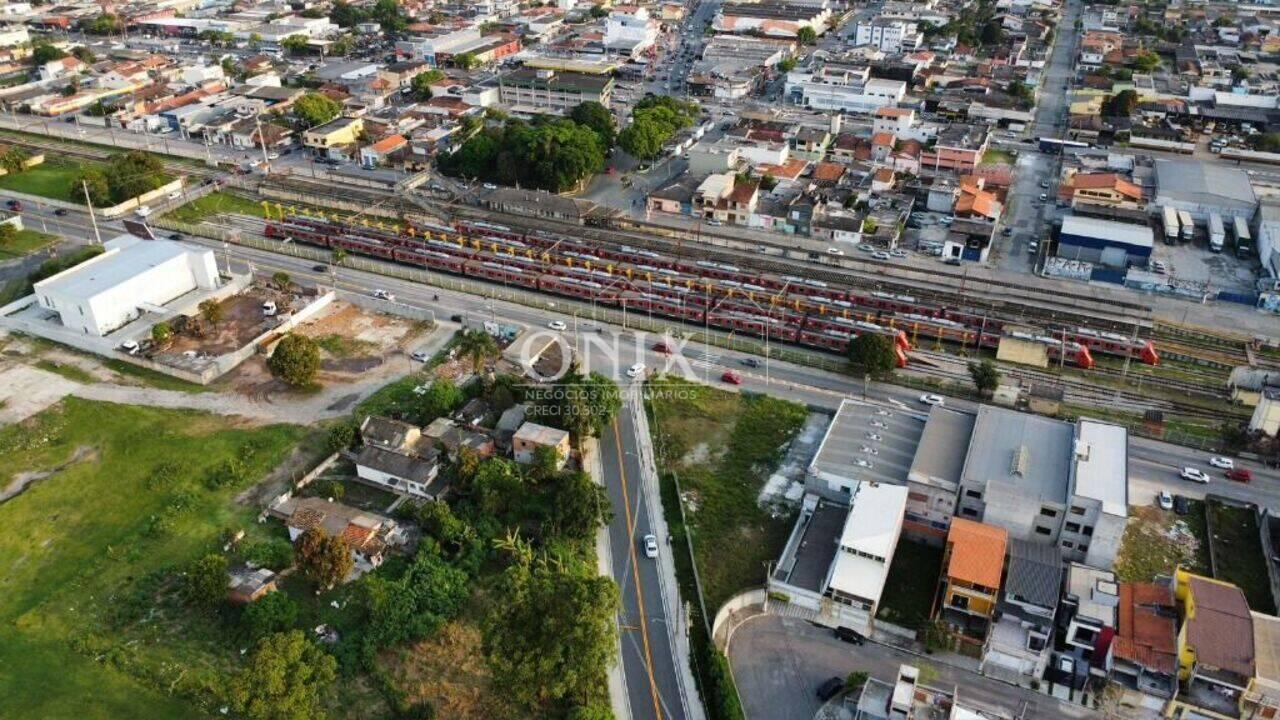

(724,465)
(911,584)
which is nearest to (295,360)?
(724,465)

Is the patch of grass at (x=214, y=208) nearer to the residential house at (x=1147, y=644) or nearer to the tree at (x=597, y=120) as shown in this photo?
the tree at (x=597, y=120)

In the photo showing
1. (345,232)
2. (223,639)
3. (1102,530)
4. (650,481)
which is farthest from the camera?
(345,232)

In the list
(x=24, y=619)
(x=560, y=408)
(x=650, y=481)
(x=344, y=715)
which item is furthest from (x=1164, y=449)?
(x=24, y=619)

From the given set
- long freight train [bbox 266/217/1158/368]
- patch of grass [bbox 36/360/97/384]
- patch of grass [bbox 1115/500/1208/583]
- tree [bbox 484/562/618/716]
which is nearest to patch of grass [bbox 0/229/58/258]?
long freight train [bbox 266/217/1158/368]

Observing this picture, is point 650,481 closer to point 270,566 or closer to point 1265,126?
point 270,566

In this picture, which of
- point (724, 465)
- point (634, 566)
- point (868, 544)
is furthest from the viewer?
point (724, 465)

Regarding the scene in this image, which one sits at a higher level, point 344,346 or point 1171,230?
point 1171,230

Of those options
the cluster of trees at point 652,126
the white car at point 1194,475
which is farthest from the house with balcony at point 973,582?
the cluster of trees at point 652,126

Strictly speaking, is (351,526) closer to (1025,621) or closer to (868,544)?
(868,544)
